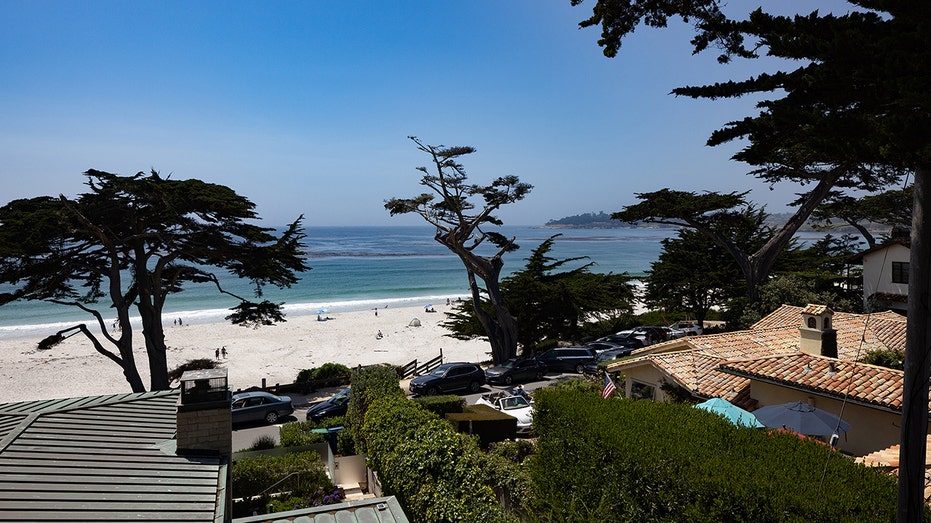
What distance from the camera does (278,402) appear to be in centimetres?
2242

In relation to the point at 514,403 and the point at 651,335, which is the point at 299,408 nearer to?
the point at 514,403

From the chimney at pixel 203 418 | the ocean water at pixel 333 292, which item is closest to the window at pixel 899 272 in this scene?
the ocean water at pixel 333 292

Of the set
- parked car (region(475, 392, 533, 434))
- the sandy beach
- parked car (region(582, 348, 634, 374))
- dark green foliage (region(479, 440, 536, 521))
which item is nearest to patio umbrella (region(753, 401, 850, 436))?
dark green foliage (region(479, 440, 536, 521))

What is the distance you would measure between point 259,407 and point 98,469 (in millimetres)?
16094

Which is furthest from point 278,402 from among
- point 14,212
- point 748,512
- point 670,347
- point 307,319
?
point 307,319

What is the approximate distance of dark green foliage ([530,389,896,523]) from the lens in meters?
6.18

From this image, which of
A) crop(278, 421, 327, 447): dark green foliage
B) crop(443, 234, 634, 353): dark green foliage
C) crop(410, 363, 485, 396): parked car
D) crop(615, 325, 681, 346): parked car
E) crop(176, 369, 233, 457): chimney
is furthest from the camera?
crop(615, 325, 681, 346): parked car

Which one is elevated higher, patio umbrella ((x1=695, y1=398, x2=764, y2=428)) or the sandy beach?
patio umbrella ((x1=695, y1=398, x2=764, y2=428))

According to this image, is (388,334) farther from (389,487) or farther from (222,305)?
(389,487)

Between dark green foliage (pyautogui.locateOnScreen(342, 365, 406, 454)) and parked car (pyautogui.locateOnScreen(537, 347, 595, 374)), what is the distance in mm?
13785

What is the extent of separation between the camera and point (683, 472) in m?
7.21

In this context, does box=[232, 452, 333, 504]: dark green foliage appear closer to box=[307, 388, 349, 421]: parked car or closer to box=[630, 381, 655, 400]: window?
box=[307, 388, 349, 421]: parked car

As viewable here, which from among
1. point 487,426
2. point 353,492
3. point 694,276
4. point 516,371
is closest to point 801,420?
point 487,426

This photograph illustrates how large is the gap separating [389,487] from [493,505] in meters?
3.67
